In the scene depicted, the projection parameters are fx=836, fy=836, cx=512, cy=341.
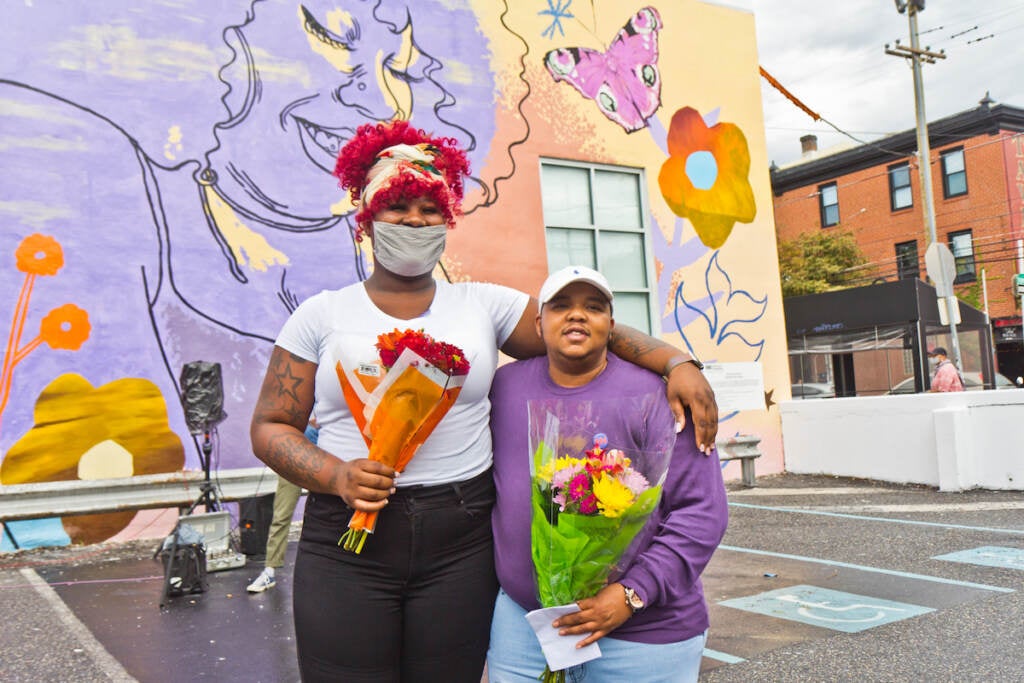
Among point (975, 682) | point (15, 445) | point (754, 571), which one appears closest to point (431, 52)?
point (15, 445)

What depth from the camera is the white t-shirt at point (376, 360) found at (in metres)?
2.33

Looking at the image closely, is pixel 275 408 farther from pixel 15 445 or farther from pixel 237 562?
pixel 15 445

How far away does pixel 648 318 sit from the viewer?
12359mm

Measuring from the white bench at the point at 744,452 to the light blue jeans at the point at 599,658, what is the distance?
31.5ft

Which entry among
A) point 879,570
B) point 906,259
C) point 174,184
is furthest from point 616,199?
point 906,259

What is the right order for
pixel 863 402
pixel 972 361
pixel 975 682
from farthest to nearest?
pixel 972 361 < pixel 863 402 < pixel 975 682

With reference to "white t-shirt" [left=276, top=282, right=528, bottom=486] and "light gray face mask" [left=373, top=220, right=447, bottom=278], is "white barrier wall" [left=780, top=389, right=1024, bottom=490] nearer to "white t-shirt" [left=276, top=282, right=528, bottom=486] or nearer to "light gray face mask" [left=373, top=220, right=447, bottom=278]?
"white t-shirt" [left=276, top=282, right=528, bottom=486]

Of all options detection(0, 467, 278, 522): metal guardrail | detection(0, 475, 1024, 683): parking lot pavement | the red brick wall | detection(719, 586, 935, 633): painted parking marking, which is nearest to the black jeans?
detection(0, 475, 1024, 683): parking lot pavement

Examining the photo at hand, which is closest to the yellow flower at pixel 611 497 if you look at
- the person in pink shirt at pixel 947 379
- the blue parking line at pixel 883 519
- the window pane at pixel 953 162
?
the blue parking line at pixel 883 519

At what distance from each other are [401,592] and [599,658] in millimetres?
565

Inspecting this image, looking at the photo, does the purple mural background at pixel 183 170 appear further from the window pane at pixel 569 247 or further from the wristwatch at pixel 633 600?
the wristwatch at pixel 633 600

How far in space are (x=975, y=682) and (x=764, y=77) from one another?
16.8 metres

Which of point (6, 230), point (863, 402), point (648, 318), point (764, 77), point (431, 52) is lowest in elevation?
point (863, 402)

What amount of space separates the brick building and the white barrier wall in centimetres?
1789
